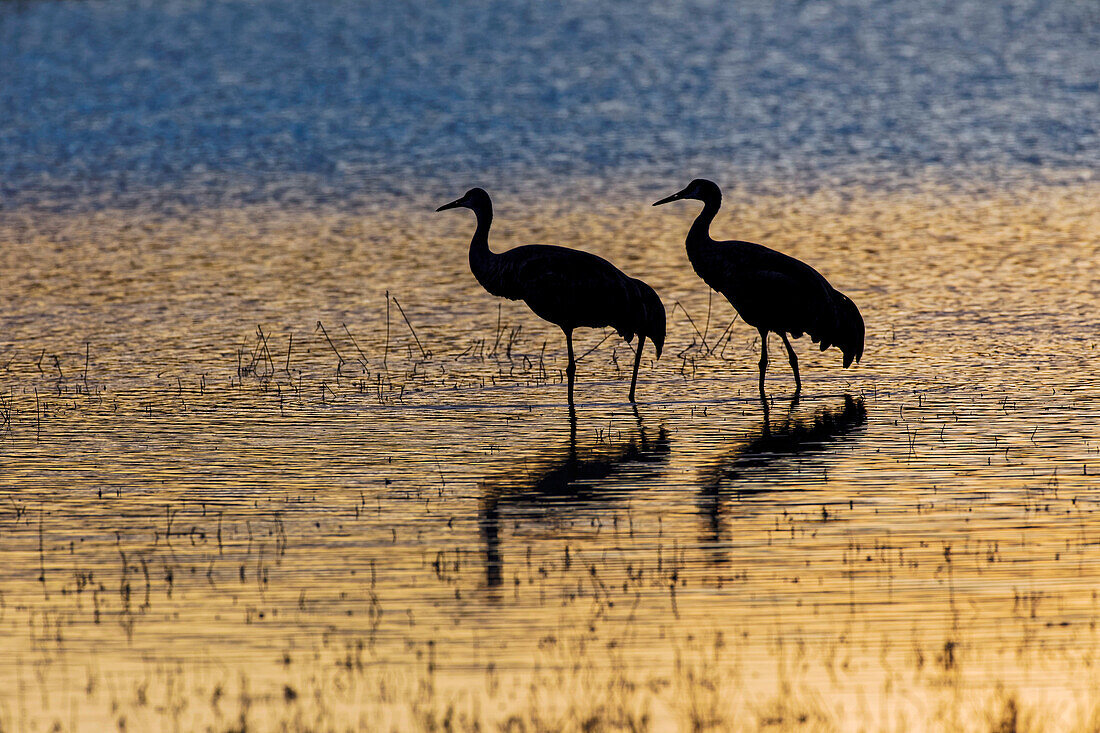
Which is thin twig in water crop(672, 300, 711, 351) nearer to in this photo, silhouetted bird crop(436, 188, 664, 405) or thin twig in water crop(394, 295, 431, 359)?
silhouetted bird crop(436, 188, 664, 405)

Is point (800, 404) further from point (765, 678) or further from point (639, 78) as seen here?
point (639, 78)

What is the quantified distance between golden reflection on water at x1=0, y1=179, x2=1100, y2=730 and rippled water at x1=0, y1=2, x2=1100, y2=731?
0.11ft

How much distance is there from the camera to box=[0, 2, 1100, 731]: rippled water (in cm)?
754

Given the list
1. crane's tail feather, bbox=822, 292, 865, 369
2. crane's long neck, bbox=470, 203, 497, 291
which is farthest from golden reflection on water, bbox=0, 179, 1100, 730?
crane's long neck, bbox=470, 203, 497, 291

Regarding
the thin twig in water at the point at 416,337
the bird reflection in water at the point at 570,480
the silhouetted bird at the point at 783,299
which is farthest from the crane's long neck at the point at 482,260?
the bird reflection in water at the point at 570,480

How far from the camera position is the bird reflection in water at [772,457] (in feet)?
33.5

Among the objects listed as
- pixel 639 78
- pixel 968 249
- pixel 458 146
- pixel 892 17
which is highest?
pixel 892 17

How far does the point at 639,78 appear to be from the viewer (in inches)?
1890

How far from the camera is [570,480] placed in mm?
11156

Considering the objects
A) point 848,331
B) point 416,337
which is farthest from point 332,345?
point 848,331

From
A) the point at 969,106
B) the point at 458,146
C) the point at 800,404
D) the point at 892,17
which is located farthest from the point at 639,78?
the point at 800,404

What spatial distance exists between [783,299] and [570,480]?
4.29m

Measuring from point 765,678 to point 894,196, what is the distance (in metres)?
21.4

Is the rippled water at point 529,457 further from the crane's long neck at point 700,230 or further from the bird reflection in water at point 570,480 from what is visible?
the crane's long neck at point 700,230
